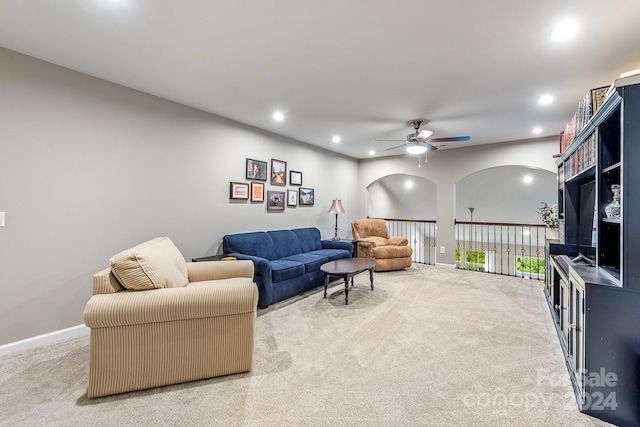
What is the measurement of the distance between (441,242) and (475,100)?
335cm

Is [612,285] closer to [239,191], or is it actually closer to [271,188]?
[239,191]

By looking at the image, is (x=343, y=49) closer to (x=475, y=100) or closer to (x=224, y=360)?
(x=475, y=100)

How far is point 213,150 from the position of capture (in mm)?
3963

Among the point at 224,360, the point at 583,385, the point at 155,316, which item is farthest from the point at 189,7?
the point at 583,385

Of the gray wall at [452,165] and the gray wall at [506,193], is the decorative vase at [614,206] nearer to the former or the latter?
the gray wall at [452,165]

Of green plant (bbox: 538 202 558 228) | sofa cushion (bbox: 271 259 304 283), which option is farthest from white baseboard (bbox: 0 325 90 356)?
green plant (bbox: 538 202 558 228)

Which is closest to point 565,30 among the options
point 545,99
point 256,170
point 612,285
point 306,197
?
point 545,99

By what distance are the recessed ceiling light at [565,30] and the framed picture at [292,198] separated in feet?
13.0

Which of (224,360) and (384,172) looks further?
(384,172)

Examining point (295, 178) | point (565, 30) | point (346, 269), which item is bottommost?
point (346, 269)

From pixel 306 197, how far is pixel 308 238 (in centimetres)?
86

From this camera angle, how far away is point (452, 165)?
587cm

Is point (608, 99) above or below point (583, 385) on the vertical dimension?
above

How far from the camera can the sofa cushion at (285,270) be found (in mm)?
3641
